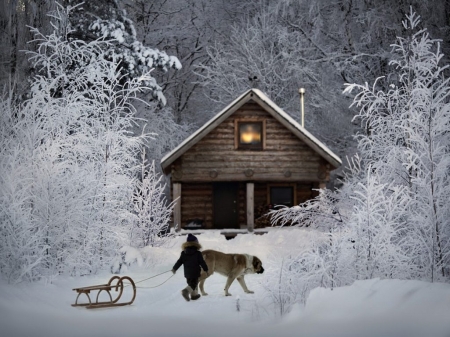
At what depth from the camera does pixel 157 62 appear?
80.4 ft

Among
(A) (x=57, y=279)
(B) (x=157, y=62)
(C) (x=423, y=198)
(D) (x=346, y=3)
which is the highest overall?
(D) (x=346, y=3)

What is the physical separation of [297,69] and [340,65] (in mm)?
2895

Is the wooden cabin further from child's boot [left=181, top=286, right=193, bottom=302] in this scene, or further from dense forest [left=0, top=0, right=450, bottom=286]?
child's boot [left=181, top=286, right=193, bottom=302]

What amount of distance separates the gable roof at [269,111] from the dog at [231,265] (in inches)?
434

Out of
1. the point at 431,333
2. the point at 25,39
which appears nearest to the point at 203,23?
the point at 25,39

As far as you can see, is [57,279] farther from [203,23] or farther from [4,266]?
[203,23]

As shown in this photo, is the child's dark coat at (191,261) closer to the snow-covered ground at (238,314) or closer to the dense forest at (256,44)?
the snow-covered ground at (238,314)

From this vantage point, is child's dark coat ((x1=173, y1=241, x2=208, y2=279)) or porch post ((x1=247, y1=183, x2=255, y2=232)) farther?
porch post ((x1=247, y1=183, x2=255, y2=232))

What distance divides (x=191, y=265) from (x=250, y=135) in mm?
13225

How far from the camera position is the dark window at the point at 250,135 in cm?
2364

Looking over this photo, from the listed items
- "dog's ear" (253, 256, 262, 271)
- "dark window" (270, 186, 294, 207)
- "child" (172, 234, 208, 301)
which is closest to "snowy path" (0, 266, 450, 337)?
"child" (172, 234, 208, 301)

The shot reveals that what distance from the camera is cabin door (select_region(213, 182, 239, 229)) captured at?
84.4 ft

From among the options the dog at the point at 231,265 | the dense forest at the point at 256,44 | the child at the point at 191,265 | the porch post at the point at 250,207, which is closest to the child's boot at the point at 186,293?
the child at the point at 191,265

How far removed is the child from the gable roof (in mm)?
11482
